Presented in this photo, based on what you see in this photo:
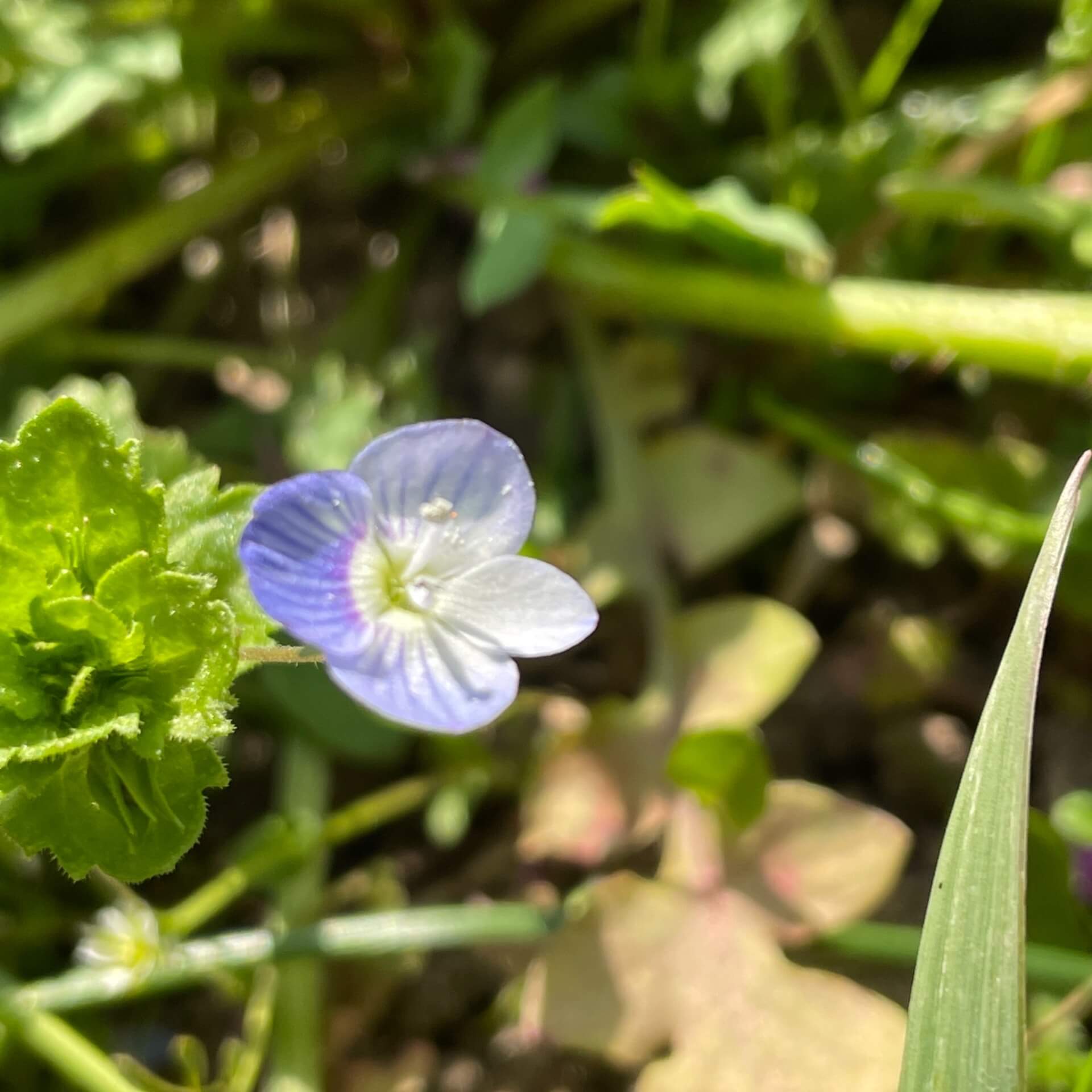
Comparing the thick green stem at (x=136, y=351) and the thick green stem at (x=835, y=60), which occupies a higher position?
the thick green stem at (x=835, y=60)

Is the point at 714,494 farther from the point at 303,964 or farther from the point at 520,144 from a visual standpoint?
the point at 303,964

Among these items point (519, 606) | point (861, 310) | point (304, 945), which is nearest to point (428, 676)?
point (519, 606)

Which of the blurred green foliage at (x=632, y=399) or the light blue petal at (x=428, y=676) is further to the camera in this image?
the blurred green foliage at (x=632, y=399)

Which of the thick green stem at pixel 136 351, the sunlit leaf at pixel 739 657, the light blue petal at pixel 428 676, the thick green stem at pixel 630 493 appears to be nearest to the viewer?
the light blue petal at pixel 428 676

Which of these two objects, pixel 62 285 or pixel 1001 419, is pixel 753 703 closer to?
pixel 1001 419

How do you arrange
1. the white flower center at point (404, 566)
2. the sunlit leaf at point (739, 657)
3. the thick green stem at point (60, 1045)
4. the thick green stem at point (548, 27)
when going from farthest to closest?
the thick green stem at point (548, 27) → the sunlit leaf at point (739, 657) → the thick green stem at point (60, 1045) → the white flower center at point (404, 566)

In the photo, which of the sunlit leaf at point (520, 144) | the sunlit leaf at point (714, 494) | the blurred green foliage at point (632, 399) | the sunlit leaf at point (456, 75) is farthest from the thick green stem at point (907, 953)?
the sunlit leaf at point (456, 75)

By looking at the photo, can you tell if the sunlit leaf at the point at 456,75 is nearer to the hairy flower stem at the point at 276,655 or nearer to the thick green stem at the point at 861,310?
the thick green stem at the point at 861,310

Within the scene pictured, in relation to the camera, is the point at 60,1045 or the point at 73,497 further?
the point at 60,1045
